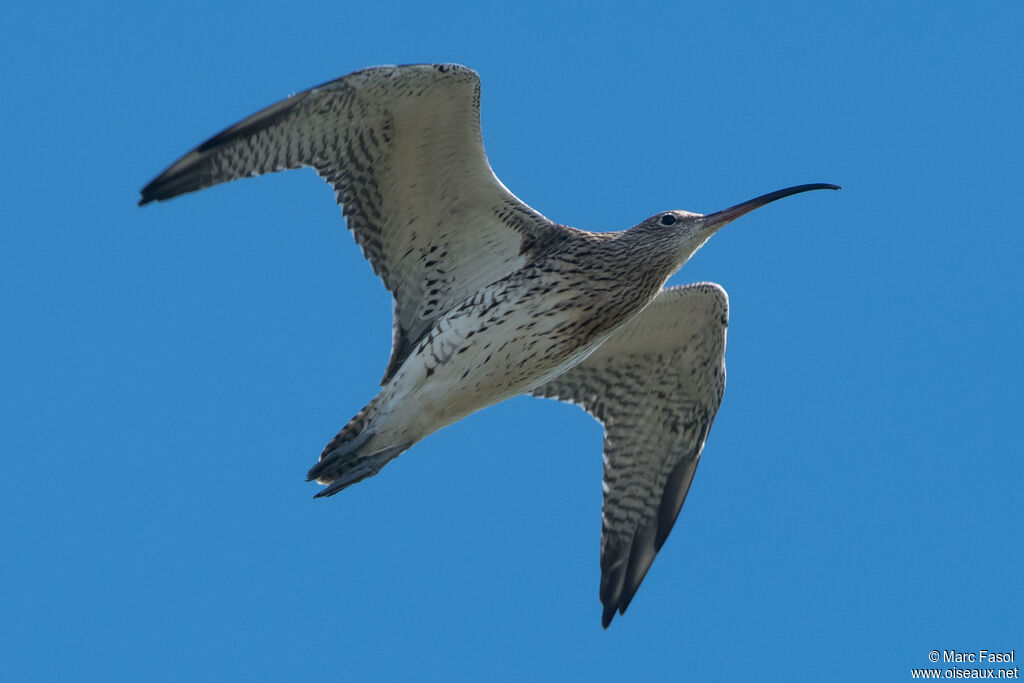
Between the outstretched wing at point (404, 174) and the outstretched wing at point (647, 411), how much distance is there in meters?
1.59

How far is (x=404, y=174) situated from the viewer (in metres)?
11.0

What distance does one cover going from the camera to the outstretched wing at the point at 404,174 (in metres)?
10.4

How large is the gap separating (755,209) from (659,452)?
2.57 m

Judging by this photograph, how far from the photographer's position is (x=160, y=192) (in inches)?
406

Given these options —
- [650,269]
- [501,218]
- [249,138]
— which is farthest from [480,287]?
[249,138]

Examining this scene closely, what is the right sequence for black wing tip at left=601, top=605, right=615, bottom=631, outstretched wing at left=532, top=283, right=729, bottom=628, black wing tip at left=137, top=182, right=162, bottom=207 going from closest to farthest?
black wing tip at left=137, top=182, right=162, bottom=207 < black wing tip at left=601, top=605, right=615, bottom=631 < outstretched wing at left=532, top=283, right=729, bottom=628

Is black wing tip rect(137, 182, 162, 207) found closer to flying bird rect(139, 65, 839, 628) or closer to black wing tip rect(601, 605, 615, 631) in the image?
flying bird rect(139, 65, 839, 628)

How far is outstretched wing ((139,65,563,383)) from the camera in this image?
34.1 feet

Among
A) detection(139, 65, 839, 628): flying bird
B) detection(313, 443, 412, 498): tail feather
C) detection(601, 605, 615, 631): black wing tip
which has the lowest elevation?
detection(601, 605, 615, 631): black wing tip

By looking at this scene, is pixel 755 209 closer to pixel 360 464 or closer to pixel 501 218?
pixel 501 218

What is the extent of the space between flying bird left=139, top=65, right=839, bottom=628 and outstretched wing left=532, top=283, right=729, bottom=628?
6.2 inches

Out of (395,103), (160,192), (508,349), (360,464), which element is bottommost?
(360,464)

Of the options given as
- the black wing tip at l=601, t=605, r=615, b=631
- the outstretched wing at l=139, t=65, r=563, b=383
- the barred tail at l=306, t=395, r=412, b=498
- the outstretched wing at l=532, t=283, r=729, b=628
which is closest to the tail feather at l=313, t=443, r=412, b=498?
the barred tail at l=306, t=395, r=412, b=498

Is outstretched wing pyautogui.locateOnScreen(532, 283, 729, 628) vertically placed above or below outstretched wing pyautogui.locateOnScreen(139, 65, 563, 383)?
below
